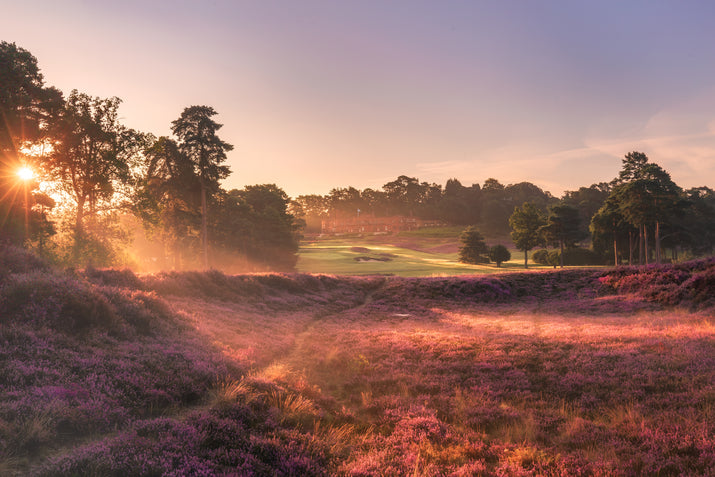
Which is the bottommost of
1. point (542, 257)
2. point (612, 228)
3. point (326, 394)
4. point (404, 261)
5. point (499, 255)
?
point (326, 394)

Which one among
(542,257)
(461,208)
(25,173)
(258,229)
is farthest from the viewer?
(461,208)

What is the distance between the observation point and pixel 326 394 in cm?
979

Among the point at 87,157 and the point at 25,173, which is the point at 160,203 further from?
the point at 25,173

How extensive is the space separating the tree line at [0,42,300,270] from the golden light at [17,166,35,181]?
18 cm

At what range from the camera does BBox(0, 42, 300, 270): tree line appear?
24.3 metres

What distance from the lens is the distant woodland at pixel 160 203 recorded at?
2553 centimetres

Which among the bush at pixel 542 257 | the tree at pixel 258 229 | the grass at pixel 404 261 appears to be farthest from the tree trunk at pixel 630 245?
the tree at pixel 258 229

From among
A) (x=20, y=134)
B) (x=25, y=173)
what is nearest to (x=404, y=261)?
(x=25, y=173)

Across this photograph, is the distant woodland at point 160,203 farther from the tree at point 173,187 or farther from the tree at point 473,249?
the tree at point 473,249

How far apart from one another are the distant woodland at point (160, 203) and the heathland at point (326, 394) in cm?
1673

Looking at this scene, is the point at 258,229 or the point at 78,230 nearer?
the point at 78,230

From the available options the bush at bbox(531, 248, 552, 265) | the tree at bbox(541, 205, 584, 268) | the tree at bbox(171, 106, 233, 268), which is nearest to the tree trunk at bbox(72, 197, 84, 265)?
the tree at bbox(171, 106, 233, 268)

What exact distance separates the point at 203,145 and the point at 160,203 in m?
9.21

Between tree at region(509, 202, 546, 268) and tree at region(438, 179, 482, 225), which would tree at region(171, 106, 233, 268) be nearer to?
tree at region(509, 202, 546, 268)
